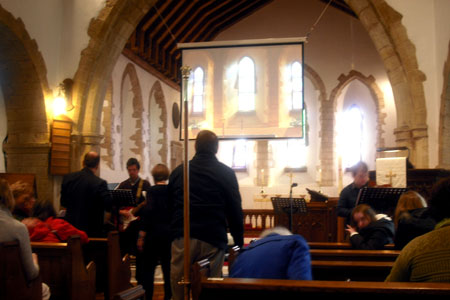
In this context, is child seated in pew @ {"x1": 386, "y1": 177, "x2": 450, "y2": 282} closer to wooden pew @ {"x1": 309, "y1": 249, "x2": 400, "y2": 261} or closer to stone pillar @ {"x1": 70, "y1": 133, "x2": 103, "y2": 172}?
wooden pew @ {"x1": 309, "y1": 249, "x2": 400, "y2": 261}

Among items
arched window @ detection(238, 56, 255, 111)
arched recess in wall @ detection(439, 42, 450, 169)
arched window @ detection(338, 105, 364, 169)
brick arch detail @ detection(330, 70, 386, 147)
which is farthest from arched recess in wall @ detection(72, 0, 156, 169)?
arched window @ detection(338, 105, 364, 169)

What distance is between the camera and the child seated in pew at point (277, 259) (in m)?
1.86

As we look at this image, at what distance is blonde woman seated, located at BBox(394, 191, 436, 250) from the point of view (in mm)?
3077

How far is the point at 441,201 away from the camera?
6.42 ft

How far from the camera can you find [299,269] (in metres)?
1.87

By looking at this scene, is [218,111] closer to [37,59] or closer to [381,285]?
[37,59]

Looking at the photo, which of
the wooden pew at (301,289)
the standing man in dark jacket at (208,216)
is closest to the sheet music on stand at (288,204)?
the standing man in dark jacket at (208,216)

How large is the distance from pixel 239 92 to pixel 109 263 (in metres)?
5.82

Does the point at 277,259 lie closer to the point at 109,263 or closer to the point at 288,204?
the point at 109,263

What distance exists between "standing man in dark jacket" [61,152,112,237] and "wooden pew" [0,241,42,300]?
147cm

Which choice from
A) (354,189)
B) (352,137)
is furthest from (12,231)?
(352,137)

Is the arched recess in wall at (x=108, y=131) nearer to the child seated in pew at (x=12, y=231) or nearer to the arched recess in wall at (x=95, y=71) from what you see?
the arched recess in wall at (x=95, y=71)

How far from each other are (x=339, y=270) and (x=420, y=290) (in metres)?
1.19

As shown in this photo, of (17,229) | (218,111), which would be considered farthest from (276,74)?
(17,229)
